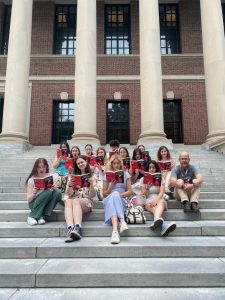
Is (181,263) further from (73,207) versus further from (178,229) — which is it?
(73,207)

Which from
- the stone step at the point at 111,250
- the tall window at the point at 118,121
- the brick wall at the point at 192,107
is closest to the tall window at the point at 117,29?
the tall window at the point at 118,121

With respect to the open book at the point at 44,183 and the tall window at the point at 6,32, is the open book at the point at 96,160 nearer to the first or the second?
the open book at the point at 44,183

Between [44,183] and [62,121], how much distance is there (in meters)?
13.8

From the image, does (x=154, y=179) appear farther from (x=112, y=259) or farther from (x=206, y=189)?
(x=206, y=189)

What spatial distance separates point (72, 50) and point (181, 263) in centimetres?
1836

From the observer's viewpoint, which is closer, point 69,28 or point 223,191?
point 223,191

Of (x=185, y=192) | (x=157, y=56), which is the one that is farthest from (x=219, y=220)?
(x=157, y=56)

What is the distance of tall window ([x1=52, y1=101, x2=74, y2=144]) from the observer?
1886 centimetres

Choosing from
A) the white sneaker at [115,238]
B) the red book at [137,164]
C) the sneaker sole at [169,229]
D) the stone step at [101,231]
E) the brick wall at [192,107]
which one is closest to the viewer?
the white sneaker at [115,238]

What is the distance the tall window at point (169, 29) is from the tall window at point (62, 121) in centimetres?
733

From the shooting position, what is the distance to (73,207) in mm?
5324

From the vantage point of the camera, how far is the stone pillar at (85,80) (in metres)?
13.3

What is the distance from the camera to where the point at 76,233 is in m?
4.78

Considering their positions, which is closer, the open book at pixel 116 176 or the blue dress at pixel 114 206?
the blue dress at pixel 114 206
